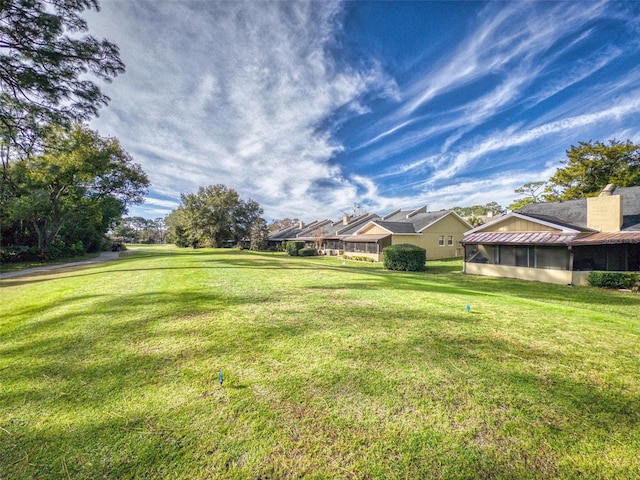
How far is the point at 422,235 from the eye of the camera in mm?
25906

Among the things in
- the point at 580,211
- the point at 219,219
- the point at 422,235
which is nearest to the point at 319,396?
the point at 580,211

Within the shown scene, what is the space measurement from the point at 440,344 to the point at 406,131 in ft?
81.4

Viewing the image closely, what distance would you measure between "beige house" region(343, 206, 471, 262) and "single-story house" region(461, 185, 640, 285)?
919 centimetres

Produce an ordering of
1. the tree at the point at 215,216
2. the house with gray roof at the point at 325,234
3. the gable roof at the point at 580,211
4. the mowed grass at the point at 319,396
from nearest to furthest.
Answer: the mowed grass at the point at 319,396 → the gable roof at the point at 580,211 → the house with gray roof at the point at 325,234 → the tree at the point at 215,216

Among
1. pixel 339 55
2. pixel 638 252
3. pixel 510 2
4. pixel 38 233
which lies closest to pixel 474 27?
pixel 510 2

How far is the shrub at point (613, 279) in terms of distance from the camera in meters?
11.1

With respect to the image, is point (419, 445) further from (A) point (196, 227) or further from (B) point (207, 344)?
(A) point (196, 227)

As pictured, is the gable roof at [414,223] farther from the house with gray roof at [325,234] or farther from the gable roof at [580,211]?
the gable roof at [580,211]

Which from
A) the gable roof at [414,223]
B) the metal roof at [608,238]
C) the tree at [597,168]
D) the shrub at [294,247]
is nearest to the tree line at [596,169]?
the tree at [597,168]

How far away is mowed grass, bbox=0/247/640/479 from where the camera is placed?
2123 millimetres

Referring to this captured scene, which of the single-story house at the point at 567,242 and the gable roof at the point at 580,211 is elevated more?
the gable roof at the point at 580,211

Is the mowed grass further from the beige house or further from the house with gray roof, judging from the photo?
the house with gray roof

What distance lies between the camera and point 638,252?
→ 1184 cm

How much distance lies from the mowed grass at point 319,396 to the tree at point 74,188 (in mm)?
19507
